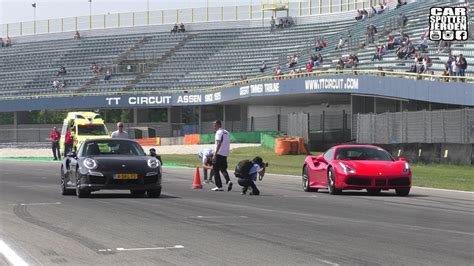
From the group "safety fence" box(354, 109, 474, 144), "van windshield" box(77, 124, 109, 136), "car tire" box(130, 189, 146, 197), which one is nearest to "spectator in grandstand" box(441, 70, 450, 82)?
"safety fence" box(354, 109, 474, 144)

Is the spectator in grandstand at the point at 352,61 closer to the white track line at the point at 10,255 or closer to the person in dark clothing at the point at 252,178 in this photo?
the person in dark clothing at the point at 252,178

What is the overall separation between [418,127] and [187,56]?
4258 centimetres

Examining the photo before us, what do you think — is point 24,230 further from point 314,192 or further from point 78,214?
point 314,192

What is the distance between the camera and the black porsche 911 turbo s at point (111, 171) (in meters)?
19.2

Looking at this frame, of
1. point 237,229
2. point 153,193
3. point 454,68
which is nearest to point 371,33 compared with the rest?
point 454,68

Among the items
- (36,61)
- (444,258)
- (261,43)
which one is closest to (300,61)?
(261,43)

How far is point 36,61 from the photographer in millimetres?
85750

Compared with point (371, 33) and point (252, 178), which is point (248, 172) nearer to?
point (252, 178)

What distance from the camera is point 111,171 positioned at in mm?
19250

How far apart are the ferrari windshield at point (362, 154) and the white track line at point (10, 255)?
12317 mm

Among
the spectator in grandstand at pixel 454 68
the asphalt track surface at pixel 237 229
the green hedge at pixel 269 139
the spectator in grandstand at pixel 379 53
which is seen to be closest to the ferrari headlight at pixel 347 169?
the asphalt track surface at pixel 237 229

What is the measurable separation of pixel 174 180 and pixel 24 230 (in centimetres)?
1601

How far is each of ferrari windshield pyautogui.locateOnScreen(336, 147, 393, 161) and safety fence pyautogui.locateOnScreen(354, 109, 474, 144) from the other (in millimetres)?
11365

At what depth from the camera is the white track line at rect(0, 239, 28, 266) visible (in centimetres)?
960
